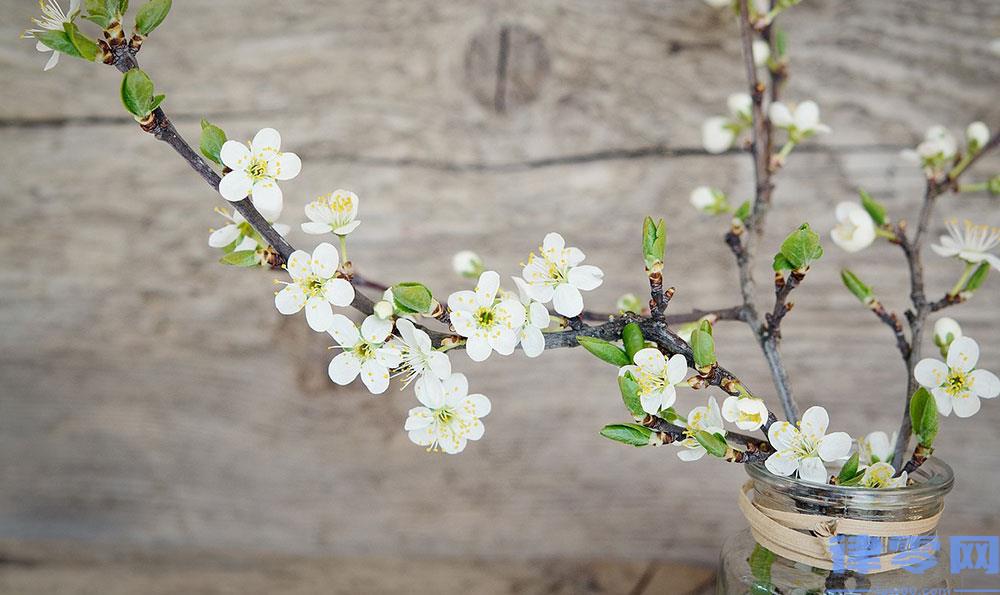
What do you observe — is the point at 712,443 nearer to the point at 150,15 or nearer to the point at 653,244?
the point at 653,244

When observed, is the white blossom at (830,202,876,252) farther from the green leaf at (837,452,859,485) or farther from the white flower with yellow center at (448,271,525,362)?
the white flower with yellow center at (448,271,525,362)

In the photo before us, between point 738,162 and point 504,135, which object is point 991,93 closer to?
point 738,162

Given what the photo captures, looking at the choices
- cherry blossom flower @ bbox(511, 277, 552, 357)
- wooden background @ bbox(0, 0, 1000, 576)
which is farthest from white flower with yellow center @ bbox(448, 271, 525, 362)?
wooden background @ bbox(0, 0, 1000, 576)

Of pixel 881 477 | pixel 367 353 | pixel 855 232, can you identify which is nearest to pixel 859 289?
A: pixel 855 232

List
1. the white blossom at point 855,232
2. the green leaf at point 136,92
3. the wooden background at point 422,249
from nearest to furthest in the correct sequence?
1. the green leaf at point 136,92
2. the white blossom at point 855,232
3. the wooden background at point 422,249

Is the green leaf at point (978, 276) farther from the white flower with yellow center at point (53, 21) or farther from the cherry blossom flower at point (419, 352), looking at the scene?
the white flower with yellow center at point (53, 21)

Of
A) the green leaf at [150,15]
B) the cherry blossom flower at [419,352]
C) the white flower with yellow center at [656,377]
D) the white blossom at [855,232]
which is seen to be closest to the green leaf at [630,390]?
the white flower with yellow center at [656,377]

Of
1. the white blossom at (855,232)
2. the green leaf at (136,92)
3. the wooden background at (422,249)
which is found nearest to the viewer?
the green leaf at (136,92)

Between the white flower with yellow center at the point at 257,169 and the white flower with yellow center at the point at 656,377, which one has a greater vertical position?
the white flower with yellow center at the point at 257,169
